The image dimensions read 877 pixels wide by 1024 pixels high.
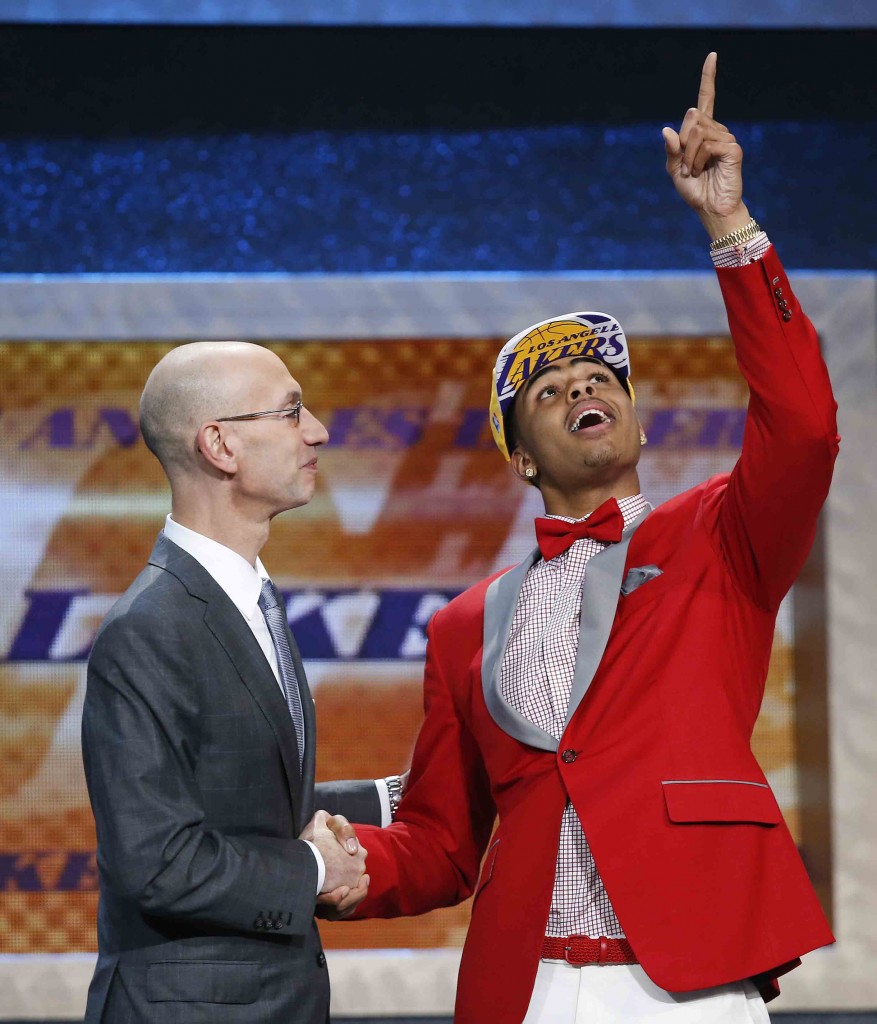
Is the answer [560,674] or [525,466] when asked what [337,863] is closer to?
[560,674]

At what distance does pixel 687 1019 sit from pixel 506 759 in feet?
1.44

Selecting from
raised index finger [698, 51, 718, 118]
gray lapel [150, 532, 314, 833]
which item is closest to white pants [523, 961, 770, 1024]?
gray lapel [150, 532, 314, 833]

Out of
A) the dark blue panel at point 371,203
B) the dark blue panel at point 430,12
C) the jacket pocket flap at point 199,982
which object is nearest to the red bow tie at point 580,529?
the jacket pocket flap at point 199,982

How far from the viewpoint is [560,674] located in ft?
6.00

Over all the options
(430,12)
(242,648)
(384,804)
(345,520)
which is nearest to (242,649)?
(242,648)

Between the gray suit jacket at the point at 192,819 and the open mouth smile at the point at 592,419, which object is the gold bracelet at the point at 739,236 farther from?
the gray suit jacket at the point at 192,819

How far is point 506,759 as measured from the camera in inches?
72.7

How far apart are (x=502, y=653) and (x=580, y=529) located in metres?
0.23

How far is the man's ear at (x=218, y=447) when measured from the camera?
175cm

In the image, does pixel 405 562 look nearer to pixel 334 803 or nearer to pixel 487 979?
pixel 334 803

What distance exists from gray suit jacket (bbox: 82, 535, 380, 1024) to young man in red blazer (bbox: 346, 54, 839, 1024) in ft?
1.11

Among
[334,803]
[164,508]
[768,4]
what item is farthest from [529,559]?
[768,4]

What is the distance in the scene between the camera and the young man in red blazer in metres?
1.64

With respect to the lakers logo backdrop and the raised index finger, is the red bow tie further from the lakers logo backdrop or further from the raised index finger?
the lakers logo backdrop
